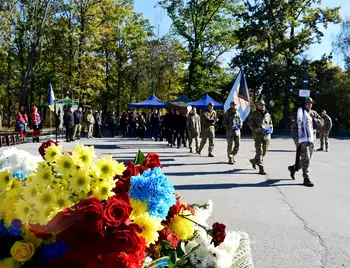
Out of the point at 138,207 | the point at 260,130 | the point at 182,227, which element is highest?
the point at 260,130

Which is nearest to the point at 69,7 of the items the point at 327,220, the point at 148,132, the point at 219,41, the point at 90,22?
the point at 90,22

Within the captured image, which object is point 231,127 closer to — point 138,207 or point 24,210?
point 138,207

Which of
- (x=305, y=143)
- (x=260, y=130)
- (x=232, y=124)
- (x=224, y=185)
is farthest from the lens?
(x=232, y=124)

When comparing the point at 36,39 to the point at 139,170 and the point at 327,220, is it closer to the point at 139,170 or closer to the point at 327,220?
the point at 327,220

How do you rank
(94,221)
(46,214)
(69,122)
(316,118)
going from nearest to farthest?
(94,221)
(46,214)
(316,118)
(69,122)

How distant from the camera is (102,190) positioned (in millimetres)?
1735

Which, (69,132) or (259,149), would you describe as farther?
(69,132)

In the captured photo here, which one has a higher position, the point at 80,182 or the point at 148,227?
the point at 80,182

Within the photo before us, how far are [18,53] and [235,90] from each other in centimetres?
3848

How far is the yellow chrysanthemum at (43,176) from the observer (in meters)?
1.73

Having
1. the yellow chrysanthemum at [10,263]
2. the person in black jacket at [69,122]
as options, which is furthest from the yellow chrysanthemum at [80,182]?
the person in black jacket at [69,122]

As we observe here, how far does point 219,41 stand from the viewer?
43.1 metres

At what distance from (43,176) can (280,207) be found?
18.9ft

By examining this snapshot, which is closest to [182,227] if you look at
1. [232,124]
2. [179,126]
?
[232,124]
